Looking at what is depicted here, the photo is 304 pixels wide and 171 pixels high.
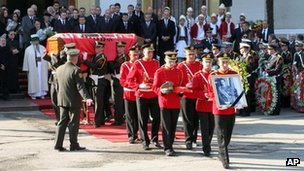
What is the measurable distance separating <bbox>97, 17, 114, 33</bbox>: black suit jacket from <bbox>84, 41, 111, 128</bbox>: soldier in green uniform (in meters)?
4.03

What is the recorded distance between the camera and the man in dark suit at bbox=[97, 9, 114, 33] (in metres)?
17.6

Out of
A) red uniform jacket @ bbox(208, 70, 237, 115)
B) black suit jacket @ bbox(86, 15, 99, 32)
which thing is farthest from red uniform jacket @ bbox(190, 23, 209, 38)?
red uniform jacket @ bbox(208, 70, 237, 115)

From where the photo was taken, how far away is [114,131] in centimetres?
1305

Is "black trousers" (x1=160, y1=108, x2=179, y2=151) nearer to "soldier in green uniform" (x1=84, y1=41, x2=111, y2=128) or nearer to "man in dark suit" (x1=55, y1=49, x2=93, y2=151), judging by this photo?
"man in dark suit" (x1=55, y1=49, x2=93, y2=151)

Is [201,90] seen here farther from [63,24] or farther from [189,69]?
[63,24]

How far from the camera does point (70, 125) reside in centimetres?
1100

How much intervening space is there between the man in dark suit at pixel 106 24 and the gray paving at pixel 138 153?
4590 mm

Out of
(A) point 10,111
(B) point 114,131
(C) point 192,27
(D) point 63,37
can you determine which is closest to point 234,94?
(B) point 114,131

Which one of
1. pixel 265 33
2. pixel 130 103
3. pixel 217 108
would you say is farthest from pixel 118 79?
pixel 265 33

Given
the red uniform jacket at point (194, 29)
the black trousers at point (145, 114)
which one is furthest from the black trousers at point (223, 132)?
the red uniform jacket at point (194, 29)

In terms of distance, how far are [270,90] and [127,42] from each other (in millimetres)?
3931

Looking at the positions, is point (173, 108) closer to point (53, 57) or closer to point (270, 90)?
point (53, 57)

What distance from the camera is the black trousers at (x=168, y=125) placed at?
417 inches

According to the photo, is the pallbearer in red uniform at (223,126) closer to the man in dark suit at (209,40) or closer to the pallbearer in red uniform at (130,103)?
the pallbearer in red uniform at (130,103)
